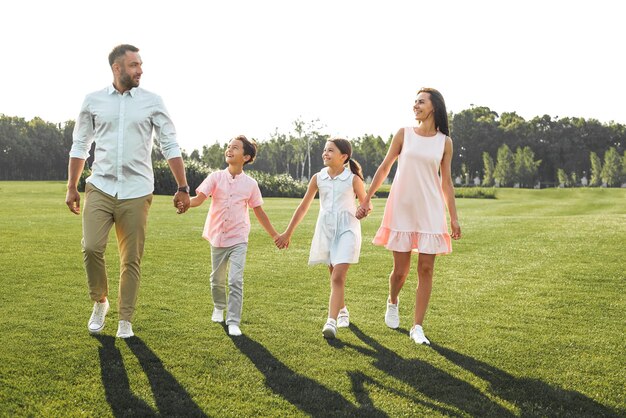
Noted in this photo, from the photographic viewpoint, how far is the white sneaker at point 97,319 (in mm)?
5527

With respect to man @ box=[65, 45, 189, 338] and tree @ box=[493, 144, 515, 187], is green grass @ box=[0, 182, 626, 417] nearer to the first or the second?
man @ box=[65, 45, 189, 338]

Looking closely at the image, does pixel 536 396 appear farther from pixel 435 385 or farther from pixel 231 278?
pixel 231 278

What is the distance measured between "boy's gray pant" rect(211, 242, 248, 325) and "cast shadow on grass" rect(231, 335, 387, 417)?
84 centimetres

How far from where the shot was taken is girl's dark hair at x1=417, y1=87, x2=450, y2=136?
18.9 ft

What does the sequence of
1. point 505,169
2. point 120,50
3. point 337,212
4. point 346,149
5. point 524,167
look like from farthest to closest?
point 524,167, point 505,169, point 346,149, point 337,212, point 120,50

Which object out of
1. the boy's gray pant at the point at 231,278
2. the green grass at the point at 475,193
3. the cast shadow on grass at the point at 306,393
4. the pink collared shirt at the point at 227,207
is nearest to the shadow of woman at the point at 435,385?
the cast shadow on grass at the point at 306,393

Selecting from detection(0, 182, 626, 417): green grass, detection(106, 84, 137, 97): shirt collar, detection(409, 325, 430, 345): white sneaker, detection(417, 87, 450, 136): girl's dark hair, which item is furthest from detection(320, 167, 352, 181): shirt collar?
detection(106, 84, 137, 97): shirt collar

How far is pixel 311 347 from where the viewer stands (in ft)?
17.5

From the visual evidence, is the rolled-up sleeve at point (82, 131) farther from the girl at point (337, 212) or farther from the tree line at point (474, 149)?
the tree line at point (474, 149)

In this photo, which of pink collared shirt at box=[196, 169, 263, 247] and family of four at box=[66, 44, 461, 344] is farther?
pink collared shirt at box=[196, 169, 263, 247]

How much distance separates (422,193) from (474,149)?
10085cm

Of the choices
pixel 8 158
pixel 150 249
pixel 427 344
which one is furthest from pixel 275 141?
pixel 427 344

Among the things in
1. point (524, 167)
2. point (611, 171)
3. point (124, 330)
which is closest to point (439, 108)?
point (124, 330)

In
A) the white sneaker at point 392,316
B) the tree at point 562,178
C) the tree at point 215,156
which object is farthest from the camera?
the tree at point 215,156
